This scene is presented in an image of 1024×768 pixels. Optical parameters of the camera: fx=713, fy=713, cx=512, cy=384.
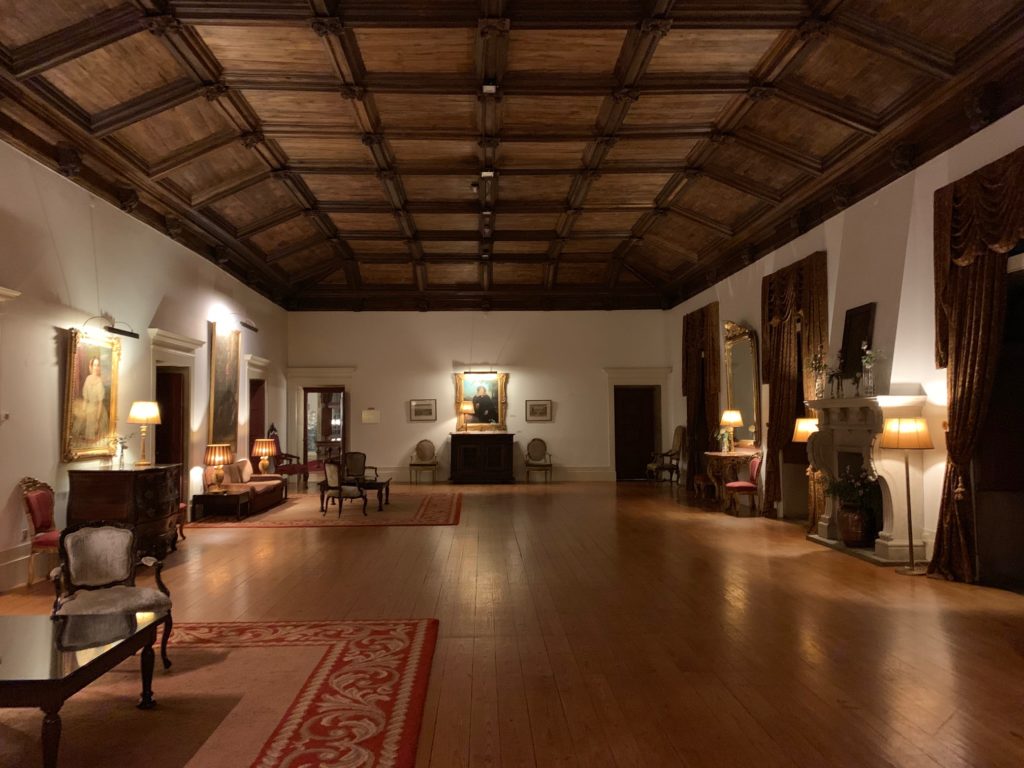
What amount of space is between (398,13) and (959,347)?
594cm

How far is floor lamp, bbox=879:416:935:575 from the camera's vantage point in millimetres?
6621

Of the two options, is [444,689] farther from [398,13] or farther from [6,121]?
[6,121]

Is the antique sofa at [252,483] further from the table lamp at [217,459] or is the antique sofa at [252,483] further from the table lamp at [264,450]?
the table lamp at [264,450]

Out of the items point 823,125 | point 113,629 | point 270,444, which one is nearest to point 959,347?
point 823,125

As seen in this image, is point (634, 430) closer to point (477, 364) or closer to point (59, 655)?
point (477, 364)

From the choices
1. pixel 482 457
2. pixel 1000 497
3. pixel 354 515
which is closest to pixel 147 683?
pixel 1000 497

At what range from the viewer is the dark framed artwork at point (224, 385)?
37.6 ft

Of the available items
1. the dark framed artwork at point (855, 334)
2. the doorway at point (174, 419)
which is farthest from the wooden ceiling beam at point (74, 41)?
the dark framed artwork at point (855, 334)

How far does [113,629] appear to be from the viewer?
3559 mm

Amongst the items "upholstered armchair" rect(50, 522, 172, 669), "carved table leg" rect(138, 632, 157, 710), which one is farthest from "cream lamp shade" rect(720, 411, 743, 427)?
"carved table leg" rect(138, 632, 157, 710)

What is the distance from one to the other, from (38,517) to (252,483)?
5322 millimetres

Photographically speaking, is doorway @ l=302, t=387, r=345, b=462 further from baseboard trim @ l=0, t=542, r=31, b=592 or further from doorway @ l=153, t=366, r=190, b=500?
baseboard trim @ l=0, t=542, r=31, b=592

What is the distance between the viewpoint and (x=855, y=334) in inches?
328

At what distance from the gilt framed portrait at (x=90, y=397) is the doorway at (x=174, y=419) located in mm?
2248
